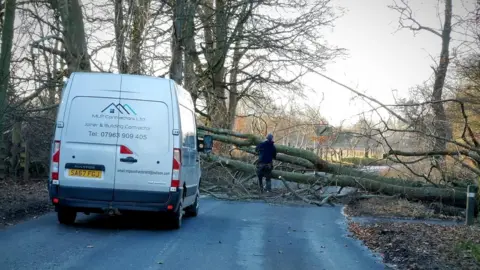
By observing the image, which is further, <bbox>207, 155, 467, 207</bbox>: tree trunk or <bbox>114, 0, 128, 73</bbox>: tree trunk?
<bbox>114, 0, 128, 73</bbox>: tree trunk

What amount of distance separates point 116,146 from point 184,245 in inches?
86.1

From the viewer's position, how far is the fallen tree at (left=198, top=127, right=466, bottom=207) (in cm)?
1694

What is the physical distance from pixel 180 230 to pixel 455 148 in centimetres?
913

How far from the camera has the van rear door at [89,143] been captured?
10.6 metres

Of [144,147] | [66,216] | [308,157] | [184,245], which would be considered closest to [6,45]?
[66,216]

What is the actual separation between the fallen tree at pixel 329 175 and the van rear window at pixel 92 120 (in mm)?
9544

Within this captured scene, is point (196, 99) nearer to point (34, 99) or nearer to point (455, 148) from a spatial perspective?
point (34, 99)

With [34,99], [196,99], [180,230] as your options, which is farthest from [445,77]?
[180,230]

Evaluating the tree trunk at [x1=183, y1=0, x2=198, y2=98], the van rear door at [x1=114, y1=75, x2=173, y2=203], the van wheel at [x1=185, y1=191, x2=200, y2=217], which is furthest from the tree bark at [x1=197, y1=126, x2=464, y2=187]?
the van rear door at [x1=114, y1=75, x2=173, y2=203]

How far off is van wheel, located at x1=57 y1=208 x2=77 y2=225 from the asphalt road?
17cm

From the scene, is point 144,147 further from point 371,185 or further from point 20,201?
point 371,185

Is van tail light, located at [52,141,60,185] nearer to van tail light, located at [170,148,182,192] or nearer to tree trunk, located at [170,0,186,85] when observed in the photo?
van tail light, located at [170,148,182,192]

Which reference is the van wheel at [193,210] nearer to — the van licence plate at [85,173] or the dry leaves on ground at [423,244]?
the dry leaves on ground at [423,244]

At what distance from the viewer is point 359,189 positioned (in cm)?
1888
